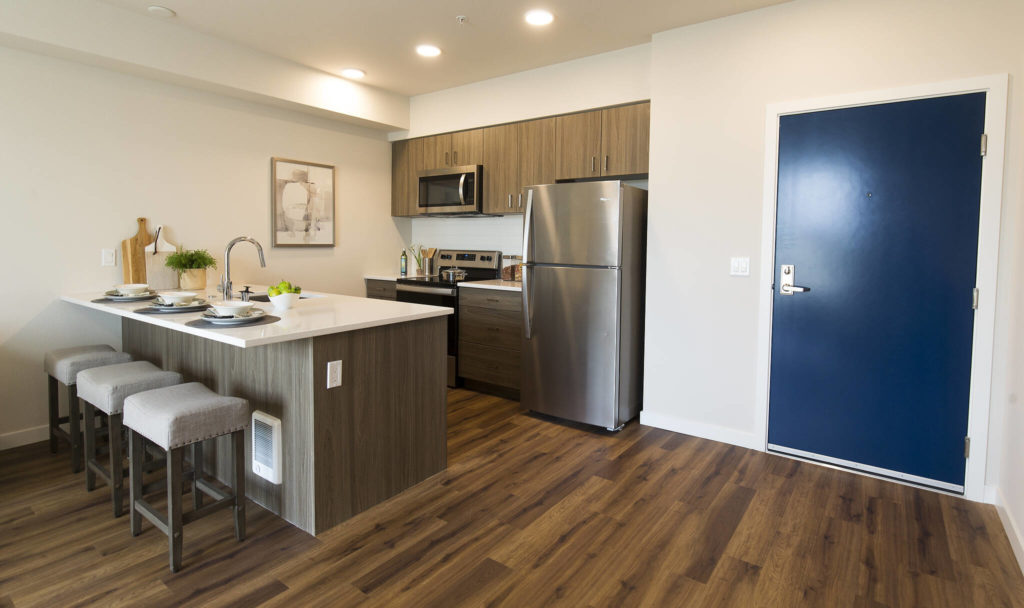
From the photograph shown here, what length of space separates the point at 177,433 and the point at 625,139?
3.10 metres

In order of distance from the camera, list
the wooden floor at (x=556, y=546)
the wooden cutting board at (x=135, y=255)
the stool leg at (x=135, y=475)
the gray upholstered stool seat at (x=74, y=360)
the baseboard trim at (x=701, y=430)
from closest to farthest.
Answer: the wooden floor at (x=556, y=546) < the stool leg at (x=135, y=475) < the gray upholstered stool seat at (x=74, y=360) < the baseboard trim at (x=701, y=430) < the wooden cutting board at (x=135, y=255)

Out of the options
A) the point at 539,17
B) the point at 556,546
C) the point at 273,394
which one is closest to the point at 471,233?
the point at 539,17

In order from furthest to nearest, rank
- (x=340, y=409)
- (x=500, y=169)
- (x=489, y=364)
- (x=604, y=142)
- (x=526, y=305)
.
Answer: (x=500, y=169), (x=489, y=364), (x=604, y=142), (x=526, y=305), (x=340, y=409)

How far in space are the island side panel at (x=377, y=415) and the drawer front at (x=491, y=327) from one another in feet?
4.49

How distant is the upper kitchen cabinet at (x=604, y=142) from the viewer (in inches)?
146

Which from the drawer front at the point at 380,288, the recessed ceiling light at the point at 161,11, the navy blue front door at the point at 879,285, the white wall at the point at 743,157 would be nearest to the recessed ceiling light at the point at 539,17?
the white wall at the point at 743,157

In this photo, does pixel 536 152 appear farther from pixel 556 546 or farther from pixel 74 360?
pixel 74 360

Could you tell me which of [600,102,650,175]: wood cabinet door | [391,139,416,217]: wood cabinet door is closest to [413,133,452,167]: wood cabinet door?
[391,139,416,217]: wood cabinet door

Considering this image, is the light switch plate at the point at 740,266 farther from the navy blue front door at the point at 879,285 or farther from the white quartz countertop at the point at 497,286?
the white quartz countertop at the point at 497,286

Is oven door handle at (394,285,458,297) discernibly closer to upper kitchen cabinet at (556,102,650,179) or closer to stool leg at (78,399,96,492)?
upper kitchen cabinet at (556,102,650,179)

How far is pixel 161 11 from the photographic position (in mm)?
3203

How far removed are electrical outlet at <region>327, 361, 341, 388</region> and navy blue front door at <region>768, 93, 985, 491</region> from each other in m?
2.33

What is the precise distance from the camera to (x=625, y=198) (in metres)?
3.38

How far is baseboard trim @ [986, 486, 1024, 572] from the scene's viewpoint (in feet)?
6.79
